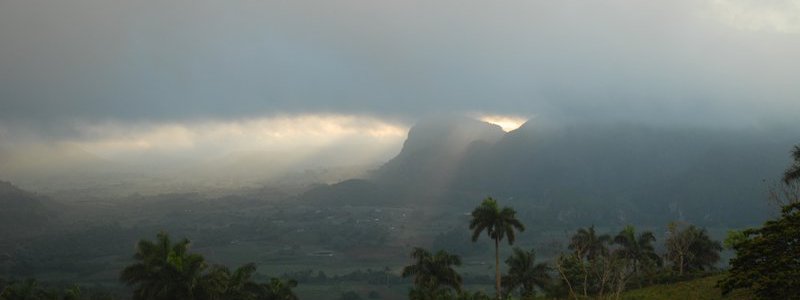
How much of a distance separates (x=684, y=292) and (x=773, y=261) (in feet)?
73.0

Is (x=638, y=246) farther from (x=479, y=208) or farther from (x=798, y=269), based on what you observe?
(x=798, y=269)

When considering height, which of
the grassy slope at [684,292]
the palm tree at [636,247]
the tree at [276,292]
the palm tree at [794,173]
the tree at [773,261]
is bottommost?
the tree at [276,292]

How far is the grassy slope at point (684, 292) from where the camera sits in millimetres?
50875

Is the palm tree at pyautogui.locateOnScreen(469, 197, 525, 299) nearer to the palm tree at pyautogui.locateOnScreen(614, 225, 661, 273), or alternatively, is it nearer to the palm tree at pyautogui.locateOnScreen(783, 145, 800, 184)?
the palm tree at pyautogui.locateOnScreen(614, 225, 661, 273)

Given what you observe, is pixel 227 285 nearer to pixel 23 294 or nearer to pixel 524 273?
pixel 23 294

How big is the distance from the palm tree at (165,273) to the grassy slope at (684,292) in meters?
51.1

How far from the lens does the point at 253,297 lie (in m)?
72.4

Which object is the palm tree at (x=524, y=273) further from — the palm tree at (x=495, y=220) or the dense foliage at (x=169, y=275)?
the dense foliage at (x=169, y=275)

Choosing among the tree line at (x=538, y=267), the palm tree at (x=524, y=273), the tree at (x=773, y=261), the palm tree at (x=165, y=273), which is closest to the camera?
the tree at (x=773, y=261)

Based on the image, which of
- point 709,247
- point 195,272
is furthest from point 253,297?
point 709,247

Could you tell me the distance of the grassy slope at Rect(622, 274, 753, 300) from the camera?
2003 inches

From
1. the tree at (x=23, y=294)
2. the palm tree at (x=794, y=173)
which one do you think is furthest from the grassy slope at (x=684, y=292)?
the tree at (x=23, y=294)

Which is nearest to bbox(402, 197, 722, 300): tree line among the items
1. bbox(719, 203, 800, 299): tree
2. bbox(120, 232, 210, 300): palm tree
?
bbox(719, 203, 800, 299): tree

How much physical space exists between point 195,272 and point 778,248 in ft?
193
